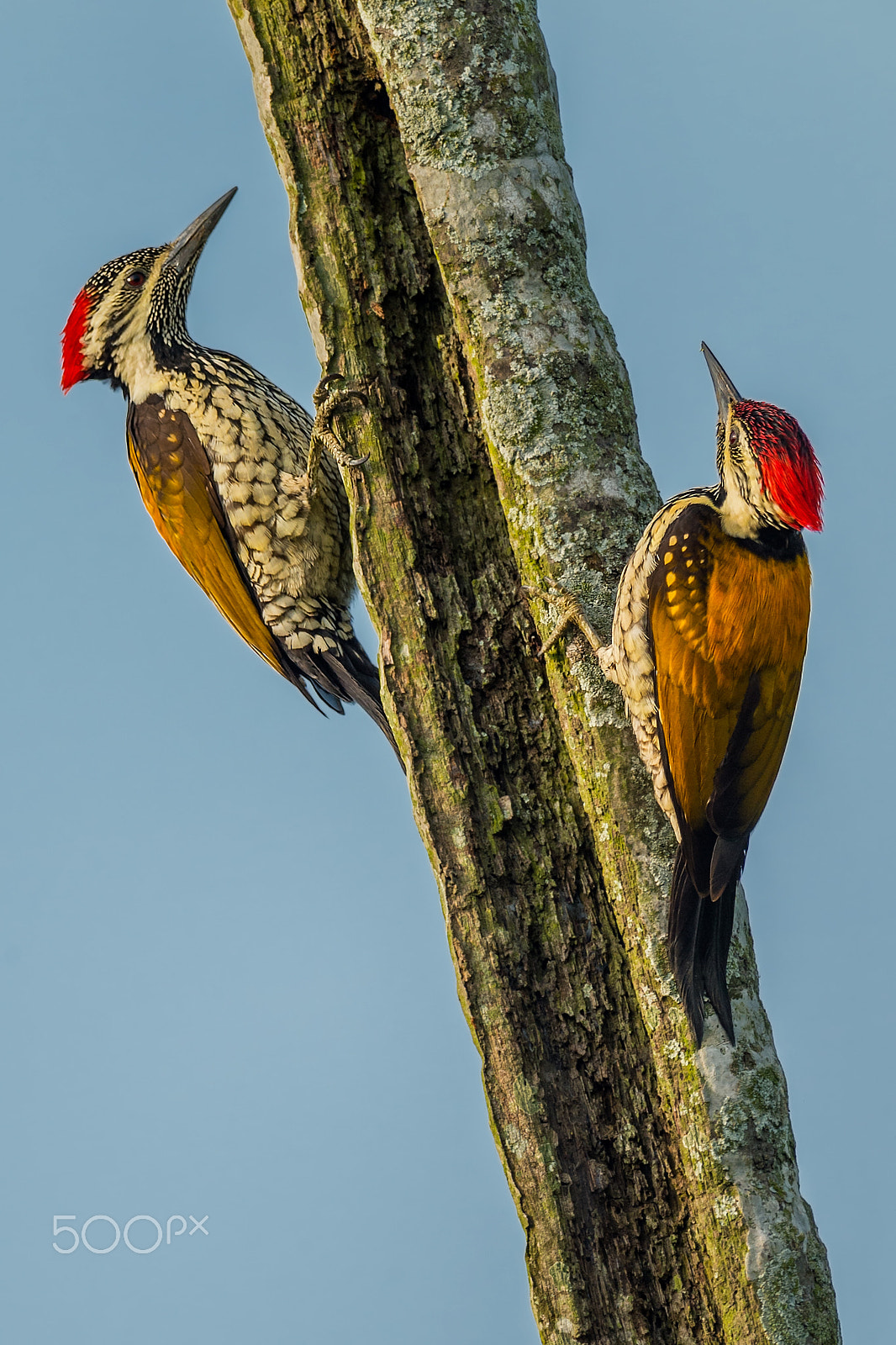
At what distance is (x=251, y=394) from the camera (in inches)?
170

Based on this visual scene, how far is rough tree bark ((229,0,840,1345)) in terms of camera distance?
119 inches

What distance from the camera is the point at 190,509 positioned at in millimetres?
4320

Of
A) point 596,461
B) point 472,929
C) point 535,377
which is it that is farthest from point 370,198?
point 472,929

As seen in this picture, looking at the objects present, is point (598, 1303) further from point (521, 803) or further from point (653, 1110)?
point (521, 803)

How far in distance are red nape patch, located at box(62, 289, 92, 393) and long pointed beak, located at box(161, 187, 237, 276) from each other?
1.10ft

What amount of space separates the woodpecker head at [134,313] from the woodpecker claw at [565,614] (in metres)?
2.03

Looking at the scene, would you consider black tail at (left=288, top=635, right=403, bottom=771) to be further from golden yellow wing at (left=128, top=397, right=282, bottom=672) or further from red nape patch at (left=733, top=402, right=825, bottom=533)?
red nape patch at (left=733, top=402, right=825, bottom=533)

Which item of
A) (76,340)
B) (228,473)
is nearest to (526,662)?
(228,473)

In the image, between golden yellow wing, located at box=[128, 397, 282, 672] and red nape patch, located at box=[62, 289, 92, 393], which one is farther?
red nape patch, located at box=[62, 289, 92, 393]

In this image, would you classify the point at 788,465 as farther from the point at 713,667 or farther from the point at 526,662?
the point at 526,662

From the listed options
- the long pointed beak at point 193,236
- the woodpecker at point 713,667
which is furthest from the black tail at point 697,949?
the long pointed beak at point 193,236

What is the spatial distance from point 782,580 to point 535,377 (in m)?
0.86

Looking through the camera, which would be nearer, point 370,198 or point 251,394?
point 370,198

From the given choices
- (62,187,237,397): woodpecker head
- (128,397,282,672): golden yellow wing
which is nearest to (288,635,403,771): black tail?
(128,397,282,672): golden yellow wing
